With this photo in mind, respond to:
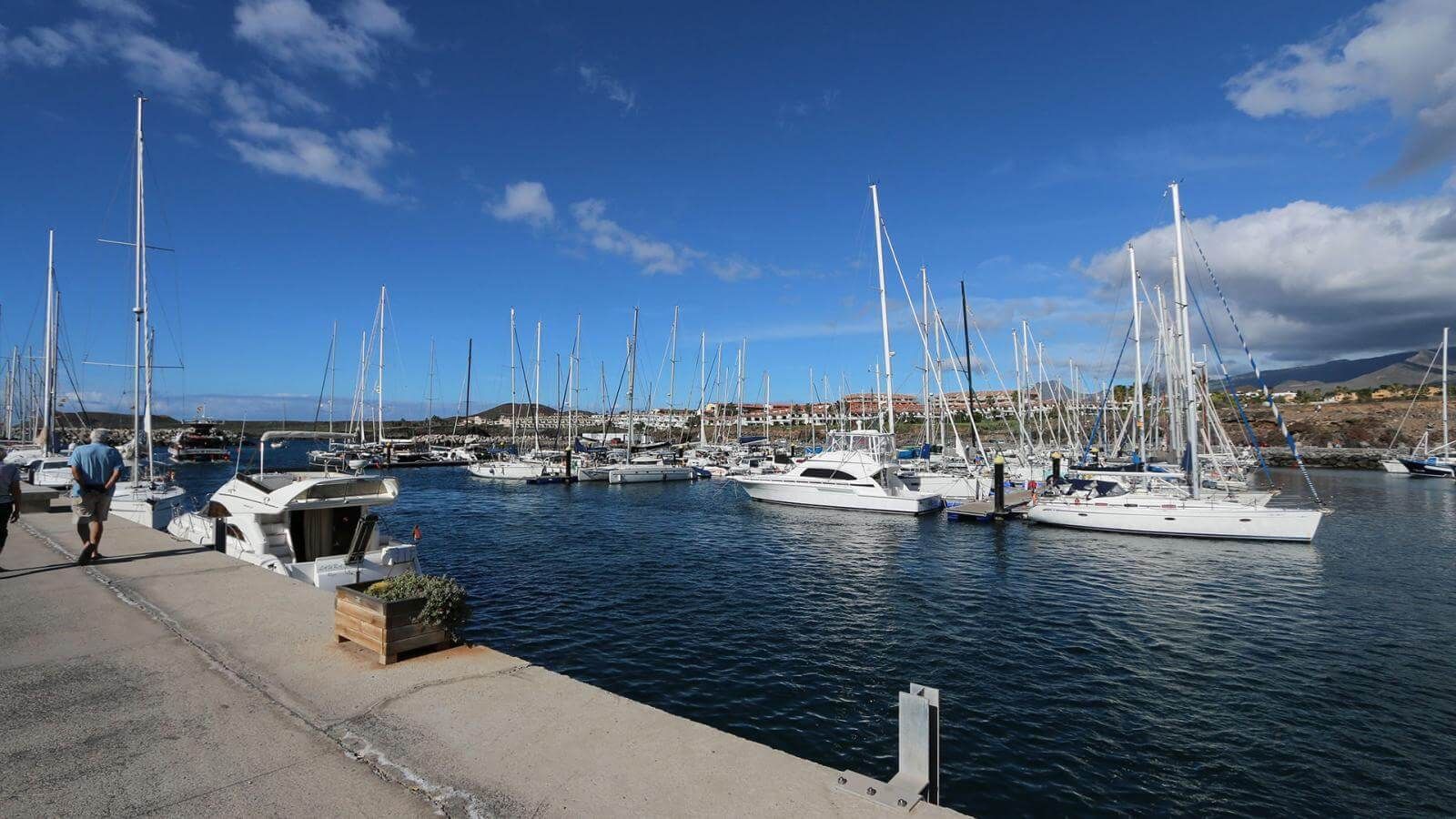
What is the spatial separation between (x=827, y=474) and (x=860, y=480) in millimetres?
2214

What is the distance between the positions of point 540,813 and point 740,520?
93.8ft

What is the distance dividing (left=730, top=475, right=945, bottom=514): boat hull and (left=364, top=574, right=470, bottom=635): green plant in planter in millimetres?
28967

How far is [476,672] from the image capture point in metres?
6.50

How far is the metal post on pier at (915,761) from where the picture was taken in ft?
14.3

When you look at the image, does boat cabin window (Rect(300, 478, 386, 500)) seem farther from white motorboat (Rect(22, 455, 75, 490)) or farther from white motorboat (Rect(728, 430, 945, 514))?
white motorboat (Rect(22, 455, 75, 490))

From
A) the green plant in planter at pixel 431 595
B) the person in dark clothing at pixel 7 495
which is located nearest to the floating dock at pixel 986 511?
the green plant in planter at pixel 431 595

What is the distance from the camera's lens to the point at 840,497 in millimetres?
35594

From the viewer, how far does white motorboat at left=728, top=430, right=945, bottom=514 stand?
3422 centimetres

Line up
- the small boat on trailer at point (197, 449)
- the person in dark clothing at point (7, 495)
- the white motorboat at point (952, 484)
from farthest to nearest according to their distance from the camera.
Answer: the small boat on trailer at point (197, 449), the white motorboat at point (952, 484), the person in dark clothing at point (7, 495)

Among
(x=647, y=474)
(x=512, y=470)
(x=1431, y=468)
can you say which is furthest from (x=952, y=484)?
(x=1431, y=468)

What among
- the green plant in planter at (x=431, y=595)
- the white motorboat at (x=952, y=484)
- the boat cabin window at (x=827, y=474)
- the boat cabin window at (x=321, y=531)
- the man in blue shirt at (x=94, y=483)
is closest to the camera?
the green plant in planter at (x=431, y=595)

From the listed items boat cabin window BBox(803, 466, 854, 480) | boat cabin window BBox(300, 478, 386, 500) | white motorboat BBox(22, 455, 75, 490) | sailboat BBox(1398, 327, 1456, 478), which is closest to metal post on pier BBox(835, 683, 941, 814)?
boat cabin window BBox(300, 478, 386, 500)

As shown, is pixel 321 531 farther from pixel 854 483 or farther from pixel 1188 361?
pixel 1188 361

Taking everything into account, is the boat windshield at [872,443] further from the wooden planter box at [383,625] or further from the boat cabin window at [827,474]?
the wooden planter box at [383,625]
